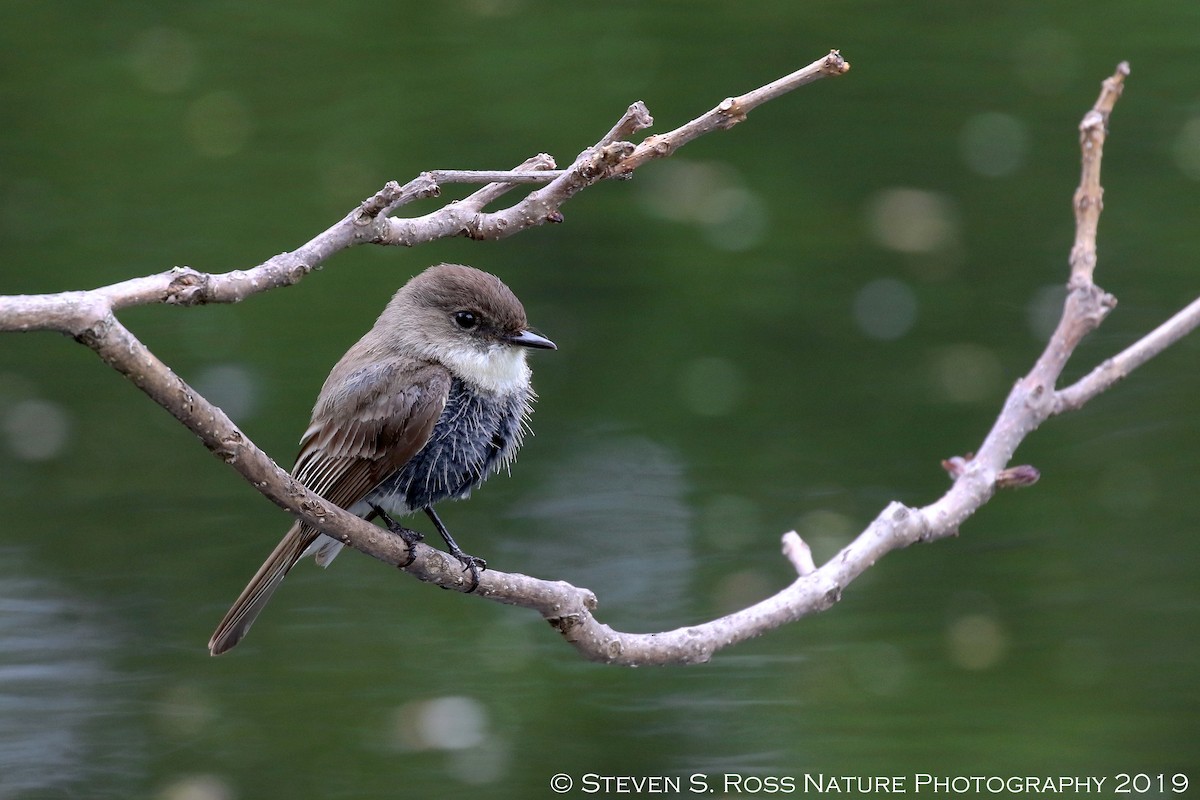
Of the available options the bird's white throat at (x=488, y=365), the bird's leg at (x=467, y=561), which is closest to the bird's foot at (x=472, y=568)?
the bird's leg at (x=467, y=561)

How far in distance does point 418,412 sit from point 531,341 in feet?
0.86

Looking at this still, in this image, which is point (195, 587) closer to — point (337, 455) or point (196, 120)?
point (196, 120)

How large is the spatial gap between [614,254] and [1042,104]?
1515 mm

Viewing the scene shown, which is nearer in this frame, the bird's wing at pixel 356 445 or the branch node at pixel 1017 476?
the bird's wing at pixel 356 445

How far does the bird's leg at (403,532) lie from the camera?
7.93 feet

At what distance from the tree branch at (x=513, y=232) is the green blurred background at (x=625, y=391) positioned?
1.65m

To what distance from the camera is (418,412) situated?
8.84 ft

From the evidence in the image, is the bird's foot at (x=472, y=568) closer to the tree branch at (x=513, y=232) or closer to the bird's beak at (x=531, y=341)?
the tree branch at (x=513, y=232)

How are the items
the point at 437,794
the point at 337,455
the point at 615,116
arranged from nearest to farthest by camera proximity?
the point at 337,455 → the point at 437,794 → the point at 615,116

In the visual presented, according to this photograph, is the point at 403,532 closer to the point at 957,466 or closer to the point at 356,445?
the point at 356,445

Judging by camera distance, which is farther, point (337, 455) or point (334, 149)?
point (334, 149)

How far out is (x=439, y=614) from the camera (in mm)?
4531

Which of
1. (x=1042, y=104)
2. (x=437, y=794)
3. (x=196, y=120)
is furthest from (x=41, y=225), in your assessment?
(x=1042, y=104)

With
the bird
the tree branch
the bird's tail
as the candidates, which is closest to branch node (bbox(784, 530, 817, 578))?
the tree branch
